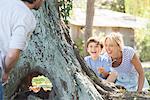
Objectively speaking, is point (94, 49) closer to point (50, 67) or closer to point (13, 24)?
point (50, 67)

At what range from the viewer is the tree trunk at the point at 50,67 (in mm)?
5102

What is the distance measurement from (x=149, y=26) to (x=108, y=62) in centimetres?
2154

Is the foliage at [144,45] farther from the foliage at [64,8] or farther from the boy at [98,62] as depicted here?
the foliage at [64,8]

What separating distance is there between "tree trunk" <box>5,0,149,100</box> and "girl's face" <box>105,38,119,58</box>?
0.94 meters

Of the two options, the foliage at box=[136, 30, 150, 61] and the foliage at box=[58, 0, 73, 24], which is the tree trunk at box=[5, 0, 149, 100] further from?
the foliage at box=[136, 30, 150, 61]

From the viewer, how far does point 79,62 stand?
5984mm

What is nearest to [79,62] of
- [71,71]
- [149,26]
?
[71,71]

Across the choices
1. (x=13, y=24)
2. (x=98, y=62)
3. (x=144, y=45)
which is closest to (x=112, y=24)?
(x=144, y=45)

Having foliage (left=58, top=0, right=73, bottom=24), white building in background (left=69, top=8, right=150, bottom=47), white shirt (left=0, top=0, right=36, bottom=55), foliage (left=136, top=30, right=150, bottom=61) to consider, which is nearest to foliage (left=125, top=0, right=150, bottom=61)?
foliage (left=136, top=30, right=150, bottom=61)

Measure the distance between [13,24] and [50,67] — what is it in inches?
67.0

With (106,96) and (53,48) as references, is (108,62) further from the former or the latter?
(53,48)

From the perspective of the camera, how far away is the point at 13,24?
11.4ft

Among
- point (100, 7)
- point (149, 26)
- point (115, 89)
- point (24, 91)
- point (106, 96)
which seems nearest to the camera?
point (24, 91)

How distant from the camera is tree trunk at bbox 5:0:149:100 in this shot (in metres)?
5.10
